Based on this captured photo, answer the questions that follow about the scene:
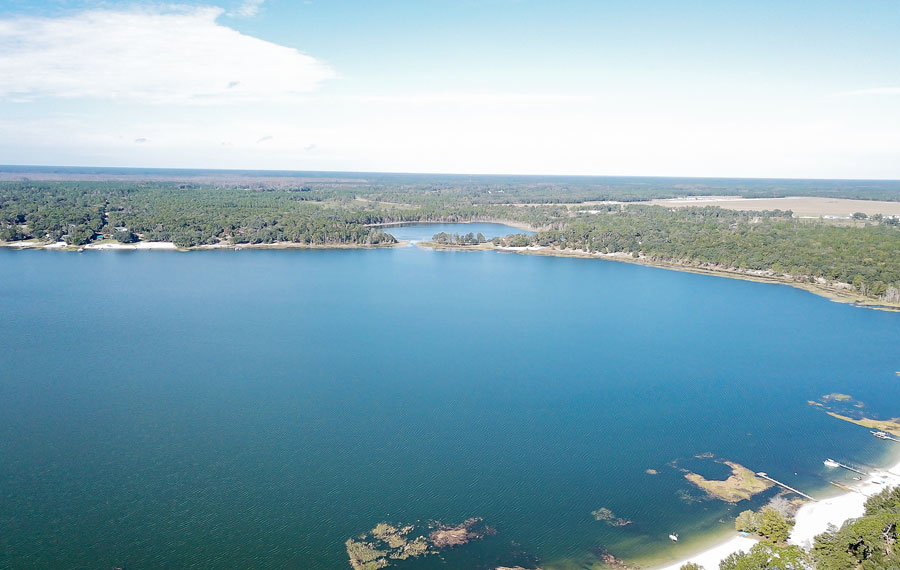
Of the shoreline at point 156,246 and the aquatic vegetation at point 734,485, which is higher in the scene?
the shoreline at point 156,246

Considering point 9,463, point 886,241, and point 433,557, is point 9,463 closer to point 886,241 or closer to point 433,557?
point 433,557

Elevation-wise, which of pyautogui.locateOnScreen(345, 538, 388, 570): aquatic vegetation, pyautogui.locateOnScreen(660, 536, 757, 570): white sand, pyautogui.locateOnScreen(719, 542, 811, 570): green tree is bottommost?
pyautogui.locateOnScreen(345, 538, 388, 570): aquatic vegetation

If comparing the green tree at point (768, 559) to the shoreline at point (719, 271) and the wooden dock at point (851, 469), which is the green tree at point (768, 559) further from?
the shoreline at point (719, 271)

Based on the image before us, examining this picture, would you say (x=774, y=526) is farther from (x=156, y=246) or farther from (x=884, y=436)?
(x=156, y=246)

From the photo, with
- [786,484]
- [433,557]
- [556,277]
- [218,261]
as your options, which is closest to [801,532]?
[786,484]

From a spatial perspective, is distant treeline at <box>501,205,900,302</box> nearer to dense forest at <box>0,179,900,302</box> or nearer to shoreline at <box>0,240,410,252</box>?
dense forest at <box>0,179,900,302</box>

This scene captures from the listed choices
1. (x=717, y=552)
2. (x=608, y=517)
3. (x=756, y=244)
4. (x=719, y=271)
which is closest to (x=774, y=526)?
(x=717, y=552)

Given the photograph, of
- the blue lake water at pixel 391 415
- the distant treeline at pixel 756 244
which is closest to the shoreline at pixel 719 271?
the distant treeline at pixel 756 244

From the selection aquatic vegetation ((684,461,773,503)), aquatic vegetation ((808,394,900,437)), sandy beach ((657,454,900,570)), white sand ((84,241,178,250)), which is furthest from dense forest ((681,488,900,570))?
white sand ((84,241,178,250))
